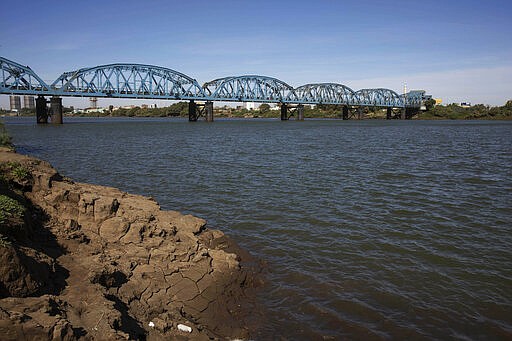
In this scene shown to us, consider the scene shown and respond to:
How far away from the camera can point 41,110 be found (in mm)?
94500

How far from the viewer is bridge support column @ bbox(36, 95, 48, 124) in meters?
92.6

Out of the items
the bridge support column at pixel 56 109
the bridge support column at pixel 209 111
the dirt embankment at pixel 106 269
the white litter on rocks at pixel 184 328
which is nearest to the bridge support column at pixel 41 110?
the bridge support column at pixel 56 109

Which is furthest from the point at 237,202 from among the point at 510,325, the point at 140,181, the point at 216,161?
the point at 216,161

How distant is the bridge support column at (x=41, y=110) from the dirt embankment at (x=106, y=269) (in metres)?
93.4

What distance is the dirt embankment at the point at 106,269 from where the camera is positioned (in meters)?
5.77

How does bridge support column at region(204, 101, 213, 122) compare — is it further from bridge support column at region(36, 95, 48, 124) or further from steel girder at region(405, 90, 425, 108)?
steel girder at region(405, 90, 425, 108)

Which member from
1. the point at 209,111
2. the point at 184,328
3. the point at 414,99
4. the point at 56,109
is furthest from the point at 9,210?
the point at 414,99

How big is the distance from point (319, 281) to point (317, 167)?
732 inches

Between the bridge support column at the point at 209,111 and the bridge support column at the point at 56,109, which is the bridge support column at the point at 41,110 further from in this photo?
the bridge support column at the point at 209,111

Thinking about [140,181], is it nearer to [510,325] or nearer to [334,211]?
[334,211]

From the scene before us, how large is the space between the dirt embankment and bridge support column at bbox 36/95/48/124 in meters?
93.4

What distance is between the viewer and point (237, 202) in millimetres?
17125

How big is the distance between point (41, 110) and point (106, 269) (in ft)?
333

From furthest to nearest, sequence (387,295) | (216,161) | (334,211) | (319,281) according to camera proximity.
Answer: (216,161), (334,211), (319,281), (387,295)
